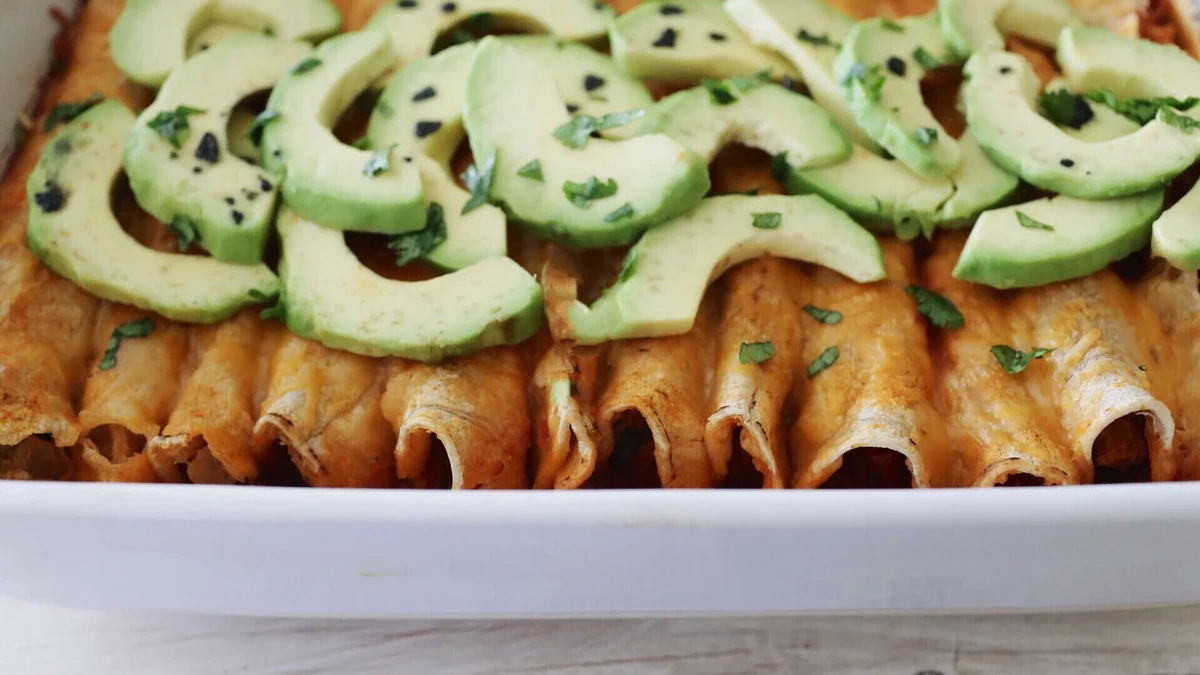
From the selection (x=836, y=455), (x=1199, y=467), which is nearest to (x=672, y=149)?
(x=836, y=455)

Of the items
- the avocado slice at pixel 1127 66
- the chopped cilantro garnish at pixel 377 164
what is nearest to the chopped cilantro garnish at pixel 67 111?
the chopped cilantro garnish at pixel 377 164

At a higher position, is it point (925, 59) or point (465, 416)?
point (925, 59)

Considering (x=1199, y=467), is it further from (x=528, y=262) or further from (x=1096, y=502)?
(x=528, y=262)

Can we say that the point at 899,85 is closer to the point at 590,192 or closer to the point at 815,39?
the point at 815,39

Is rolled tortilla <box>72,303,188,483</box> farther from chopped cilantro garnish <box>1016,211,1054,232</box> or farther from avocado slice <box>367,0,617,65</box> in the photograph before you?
chopped cilantro garnish <box>1016,211,1054,232</box>

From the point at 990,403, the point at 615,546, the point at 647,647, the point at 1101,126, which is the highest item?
the point at 1101,126

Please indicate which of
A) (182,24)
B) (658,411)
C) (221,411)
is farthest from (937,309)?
(182,24)
